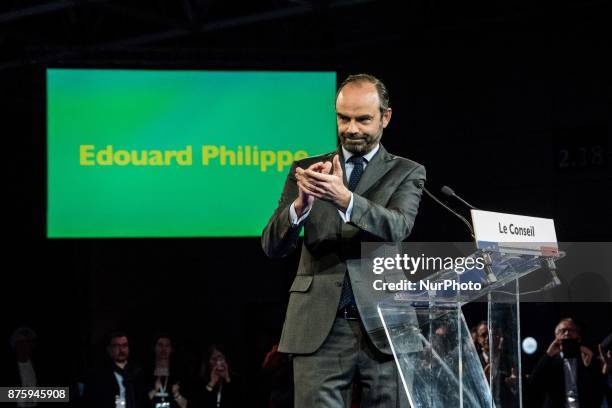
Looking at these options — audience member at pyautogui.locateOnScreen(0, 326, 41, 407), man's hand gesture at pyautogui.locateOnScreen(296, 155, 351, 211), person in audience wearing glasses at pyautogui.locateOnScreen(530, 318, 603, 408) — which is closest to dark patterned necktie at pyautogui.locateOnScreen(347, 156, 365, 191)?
man's hand gesture at pyautogui.locateOnScreen(296, 155, 351, 211)

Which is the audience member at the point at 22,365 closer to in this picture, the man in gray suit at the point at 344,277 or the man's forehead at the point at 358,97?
the man in gray suit at the point at 344,277

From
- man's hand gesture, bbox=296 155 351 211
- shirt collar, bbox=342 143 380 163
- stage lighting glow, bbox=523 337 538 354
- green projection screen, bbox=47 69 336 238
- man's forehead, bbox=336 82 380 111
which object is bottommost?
stage lighting glow, bbox=523 337 538 354

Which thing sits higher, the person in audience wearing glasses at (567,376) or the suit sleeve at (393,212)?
the suit sleeve at (393,212)

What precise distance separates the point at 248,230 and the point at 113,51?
2.73 metres

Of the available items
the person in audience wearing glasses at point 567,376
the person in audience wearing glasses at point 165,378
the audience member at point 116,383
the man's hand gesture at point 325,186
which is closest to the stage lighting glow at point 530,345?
the person in audience wearing glasses at point 567,376

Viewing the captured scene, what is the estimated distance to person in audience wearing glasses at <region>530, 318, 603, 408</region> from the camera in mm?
7062

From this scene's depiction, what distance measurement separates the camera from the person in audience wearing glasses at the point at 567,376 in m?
7.06

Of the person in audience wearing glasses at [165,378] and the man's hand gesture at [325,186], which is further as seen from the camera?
the person in audience wearing glasses at [165,378]

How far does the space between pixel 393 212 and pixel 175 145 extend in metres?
5.27

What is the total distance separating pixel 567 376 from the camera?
708 cm

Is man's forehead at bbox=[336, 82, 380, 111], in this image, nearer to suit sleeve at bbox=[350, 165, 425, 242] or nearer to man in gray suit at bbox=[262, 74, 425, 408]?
man in gray suit at bbox=[262, 74, 425, 408]

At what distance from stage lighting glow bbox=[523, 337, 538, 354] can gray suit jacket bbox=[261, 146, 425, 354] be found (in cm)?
594

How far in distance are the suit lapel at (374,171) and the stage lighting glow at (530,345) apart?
600 centimetres

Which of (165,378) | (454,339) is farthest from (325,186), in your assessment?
(165,378)
